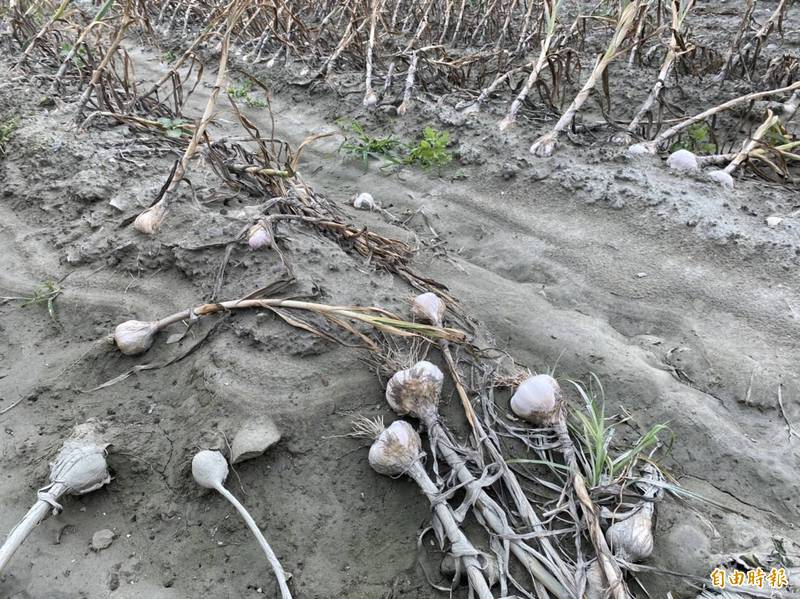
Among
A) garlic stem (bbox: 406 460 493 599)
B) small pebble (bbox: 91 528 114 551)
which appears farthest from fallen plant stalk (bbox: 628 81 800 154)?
small pebble (bbox: 91 528 114 551)

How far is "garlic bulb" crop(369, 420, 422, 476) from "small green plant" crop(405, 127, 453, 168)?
2.09 m

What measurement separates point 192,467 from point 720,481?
1.50 m

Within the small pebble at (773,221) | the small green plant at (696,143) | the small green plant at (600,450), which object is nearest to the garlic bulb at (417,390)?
the small green plant at (600,450)

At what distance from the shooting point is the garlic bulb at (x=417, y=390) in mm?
1583

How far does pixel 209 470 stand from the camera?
4.84ft

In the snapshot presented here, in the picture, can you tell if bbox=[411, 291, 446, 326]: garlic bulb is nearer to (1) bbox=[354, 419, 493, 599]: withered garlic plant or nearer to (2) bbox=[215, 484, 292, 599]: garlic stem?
(1) bbox=[354, 419, 493, 599]: withered garlic plant

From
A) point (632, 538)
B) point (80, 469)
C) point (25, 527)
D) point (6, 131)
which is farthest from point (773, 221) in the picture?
point (6, 131)

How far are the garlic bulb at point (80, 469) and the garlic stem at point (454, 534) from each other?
0.82 meters

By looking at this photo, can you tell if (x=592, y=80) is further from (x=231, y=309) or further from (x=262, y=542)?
(x=262, y=542)

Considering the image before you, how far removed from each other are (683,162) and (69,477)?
9.68 ft

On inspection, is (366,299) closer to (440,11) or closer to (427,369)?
(427,369)

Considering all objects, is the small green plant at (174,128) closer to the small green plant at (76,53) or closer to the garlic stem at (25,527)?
the small green plant at (76,53)

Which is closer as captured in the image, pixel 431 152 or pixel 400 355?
pixel 400 355

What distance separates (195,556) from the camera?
1451 mm
